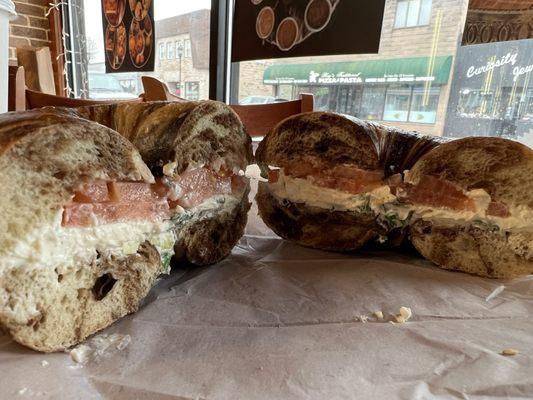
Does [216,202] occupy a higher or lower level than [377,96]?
lower

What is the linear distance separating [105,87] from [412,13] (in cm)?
361

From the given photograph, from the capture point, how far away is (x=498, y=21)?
6.15 ft

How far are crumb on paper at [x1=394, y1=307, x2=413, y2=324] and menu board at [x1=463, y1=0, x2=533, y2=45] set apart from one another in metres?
1.45

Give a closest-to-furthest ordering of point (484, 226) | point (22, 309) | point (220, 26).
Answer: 1. point (22, 309)
2. point (484, 226)
3. point (220, 26)

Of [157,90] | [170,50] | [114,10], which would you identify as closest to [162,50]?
[170,50]

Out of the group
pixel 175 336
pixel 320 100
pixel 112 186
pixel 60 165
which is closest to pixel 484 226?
pixel 175 336

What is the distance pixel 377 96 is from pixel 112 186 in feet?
5.95

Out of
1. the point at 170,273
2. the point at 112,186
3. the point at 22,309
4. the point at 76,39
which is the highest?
the point at 76,39

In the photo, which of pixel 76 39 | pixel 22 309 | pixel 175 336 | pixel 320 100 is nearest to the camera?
pixel 22 309

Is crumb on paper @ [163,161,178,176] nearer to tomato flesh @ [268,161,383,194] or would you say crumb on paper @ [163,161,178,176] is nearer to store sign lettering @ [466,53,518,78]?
tomato flesh @ [268,161,383,194]

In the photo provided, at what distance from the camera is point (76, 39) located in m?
4.54

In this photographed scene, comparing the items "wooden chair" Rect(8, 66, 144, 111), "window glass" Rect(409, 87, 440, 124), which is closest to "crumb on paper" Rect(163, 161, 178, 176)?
"wooden chair" Rect(8, 66, 144, 111)

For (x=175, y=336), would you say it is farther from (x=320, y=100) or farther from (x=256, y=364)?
(x=320, y=100)

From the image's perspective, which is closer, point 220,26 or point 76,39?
point 220,26
